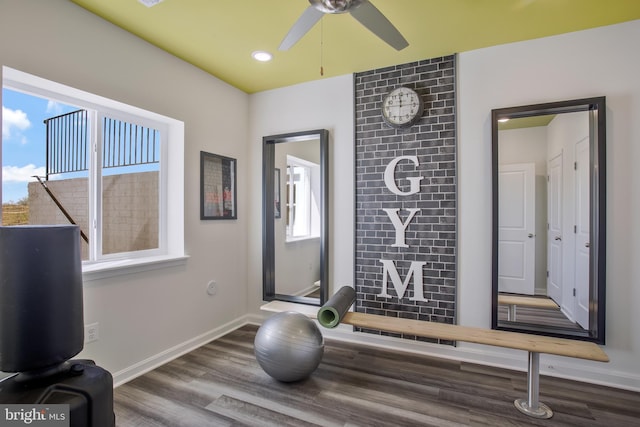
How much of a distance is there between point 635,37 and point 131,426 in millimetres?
4180

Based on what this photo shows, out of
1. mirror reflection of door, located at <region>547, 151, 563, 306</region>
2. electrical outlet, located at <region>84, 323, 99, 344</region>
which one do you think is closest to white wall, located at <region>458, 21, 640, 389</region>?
mirror reflection of door, located at <region>547, 151, 563, 306</region>

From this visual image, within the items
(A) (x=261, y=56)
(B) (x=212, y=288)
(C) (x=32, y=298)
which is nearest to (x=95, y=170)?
(C) (x=32, y=298)

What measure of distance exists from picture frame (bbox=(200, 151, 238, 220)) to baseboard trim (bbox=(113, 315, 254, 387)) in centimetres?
114

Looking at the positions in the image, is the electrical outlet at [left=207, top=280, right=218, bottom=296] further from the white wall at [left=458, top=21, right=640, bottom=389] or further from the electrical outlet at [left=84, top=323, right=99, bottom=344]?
the white wall at [left=458, top=21, right=640, bottom=389]

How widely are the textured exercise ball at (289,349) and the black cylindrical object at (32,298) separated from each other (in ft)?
4.05

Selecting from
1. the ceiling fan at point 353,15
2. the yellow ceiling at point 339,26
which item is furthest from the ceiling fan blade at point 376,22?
the yellow ceiling at point 339,26

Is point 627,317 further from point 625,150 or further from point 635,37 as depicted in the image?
point 635,37

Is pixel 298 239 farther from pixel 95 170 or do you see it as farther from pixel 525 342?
pixel 525 342

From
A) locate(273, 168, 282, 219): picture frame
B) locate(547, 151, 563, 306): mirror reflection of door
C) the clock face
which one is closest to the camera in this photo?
locate(547, 151, 563, 306): mirror reflection of door

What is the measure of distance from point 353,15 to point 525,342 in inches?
88.9

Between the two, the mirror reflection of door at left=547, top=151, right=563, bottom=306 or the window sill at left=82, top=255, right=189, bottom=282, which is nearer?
the window sill at left=82, top=255, right=189, bottom=282

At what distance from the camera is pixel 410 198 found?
2.86 metres

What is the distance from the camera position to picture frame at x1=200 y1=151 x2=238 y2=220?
306 centimetres

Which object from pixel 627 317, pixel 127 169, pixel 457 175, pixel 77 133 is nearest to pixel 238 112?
pixel 127 169
